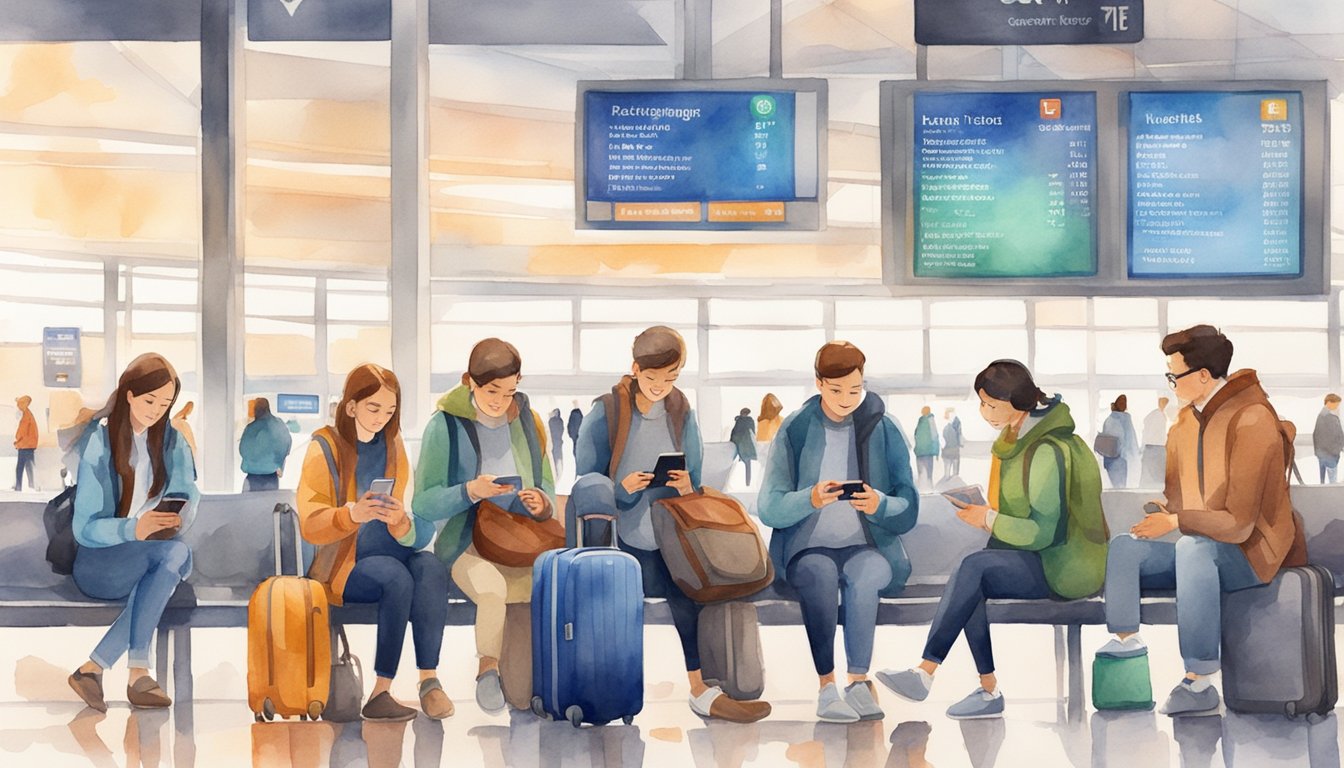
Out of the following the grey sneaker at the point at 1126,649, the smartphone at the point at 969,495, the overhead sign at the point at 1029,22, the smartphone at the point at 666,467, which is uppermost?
the overhead sign at the point at 1029,22

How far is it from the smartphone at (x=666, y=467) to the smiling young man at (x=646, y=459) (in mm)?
14

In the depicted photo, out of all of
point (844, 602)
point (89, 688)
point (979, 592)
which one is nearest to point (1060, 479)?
point (979, 592)

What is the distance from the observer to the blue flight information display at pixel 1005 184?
15.8ft

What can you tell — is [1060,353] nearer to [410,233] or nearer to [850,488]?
[410,233]

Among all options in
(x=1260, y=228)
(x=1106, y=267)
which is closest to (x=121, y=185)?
(x=1106, y=267)

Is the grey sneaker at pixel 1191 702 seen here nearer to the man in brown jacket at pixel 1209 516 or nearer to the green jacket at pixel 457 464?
the man in brown jacket at pixel 1209 516

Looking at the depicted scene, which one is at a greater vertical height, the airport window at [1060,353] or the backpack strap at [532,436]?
the airport window at [1060,353]

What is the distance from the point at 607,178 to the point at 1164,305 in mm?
5107

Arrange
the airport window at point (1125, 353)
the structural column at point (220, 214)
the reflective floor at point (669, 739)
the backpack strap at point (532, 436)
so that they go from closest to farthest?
the reflective floor at point (669, 739), the backpack strap at point (532, 436), the structural column at point (220, 214), the airport window at point (1125, 353)

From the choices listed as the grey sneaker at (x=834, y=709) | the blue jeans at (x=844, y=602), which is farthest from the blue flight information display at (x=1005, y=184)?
the grey sneaker at (x=834, y=709)

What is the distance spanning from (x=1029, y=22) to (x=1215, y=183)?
999 millimetres

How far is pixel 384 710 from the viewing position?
3730 mm

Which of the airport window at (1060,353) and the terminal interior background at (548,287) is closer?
the terminal interior background at (548,287)

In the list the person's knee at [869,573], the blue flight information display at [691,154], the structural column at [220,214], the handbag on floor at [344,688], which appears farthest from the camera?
the structural column at [220,214]
